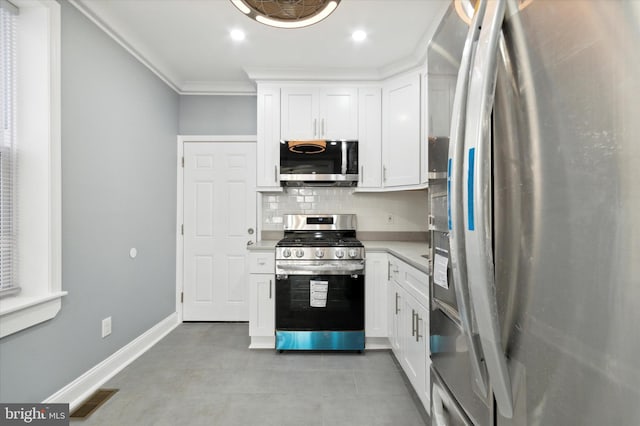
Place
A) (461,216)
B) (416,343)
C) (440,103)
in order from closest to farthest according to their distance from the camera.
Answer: (461,216), (440,103), (416,343)

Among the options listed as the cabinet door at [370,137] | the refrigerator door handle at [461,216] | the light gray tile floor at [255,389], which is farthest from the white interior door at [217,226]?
the refrigerator door handle at [461,216]

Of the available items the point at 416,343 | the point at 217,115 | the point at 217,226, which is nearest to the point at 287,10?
the point at 217,115

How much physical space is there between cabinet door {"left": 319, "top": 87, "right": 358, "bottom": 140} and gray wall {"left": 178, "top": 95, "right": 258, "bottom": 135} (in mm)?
880

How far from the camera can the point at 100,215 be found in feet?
6.91

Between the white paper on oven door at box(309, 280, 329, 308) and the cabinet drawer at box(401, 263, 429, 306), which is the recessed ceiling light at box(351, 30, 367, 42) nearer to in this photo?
the cabinet drawer at box(401, 263, 429, 306)

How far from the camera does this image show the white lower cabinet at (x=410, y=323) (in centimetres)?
171

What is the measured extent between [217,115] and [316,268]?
2094mm

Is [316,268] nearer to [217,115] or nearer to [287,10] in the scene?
[287,10]

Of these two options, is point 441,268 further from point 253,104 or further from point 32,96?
point 253,104

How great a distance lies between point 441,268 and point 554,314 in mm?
444

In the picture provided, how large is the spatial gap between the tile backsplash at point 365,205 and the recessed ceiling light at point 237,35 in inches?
57.0

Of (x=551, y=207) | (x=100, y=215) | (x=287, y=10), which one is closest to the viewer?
(x=551, y=207)

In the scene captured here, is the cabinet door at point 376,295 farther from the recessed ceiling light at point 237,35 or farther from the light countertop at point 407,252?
the recessed ceiling light at point 237,35

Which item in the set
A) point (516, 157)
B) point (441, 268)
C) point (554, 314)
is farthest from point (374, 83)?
point (554, 314)
